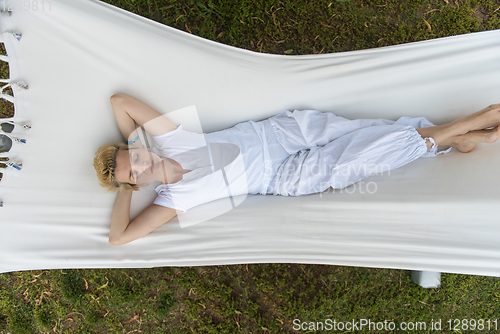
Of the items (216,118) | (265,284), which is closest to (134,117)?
(216,118)

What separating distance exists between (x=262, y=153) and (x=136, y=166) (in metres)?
0.65

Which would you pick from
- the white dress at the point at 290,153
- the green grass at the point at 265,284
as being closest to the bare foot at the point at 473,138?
the white dress at the point at 290,153

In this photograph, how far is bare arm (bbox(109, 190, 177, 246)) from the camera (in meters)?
1.33

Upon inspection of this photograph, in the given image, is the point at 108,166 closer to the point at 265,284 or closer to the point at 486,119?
the point at 265,284

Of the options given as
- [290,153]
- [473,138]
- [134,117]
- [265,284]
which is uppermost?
[134,117]

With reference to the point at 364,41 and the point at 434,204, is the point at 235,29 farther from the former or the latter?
the point at 434,204

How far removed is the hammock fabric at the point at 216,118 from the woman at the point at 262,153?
0.29 ft

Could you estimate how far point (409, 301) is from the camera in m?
1.73

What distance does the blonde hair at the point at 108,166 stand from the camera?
50.1 inches

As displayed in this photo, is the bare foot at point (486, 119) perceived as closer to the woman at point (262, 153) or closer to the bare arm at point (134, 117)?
the woman at point (262, 153)

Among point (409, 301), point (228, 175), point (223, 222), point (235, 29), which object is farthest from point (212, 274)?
point (235, 29)

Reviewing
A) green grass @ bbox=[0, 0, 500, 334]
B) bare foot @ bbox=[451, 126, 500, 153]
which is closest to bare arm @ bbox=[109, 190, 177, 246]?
green grass @ bbox=[0, 0, 500, 334]

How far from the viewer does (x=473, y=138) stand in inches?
51.8

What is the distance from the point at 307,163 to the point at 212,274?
97 cm
